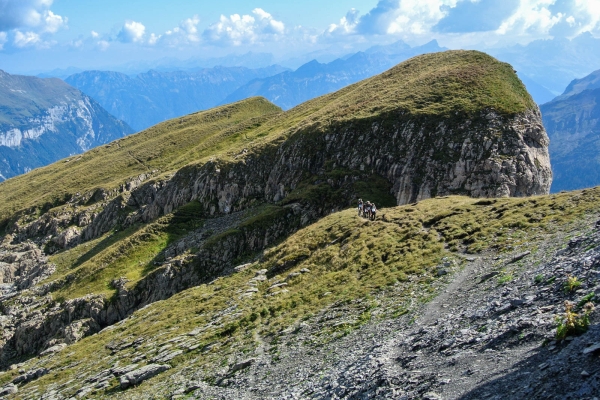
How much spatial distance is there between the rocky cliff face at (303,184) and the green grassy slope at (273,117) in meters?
1.77

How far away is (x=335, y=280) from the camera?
32062 millimetres

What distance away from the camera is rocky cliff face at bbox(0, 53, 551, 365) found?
180 ft

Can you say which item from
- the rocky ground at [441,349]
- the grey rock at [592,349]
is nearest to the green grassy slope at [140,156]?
the rocky ground at [441,349]

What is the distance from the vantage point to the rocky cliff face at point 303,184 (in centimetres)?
5478

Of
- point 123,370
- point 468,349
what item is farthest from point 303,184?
point 468,349

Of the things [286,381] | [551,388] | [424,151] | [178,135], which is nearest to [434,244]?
[286,381]

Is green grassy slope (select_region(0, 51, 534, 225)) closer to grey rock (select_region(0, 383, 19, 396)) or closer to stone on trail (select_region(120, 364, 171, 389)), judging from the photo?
stone on trail (select_region(120, 364, 171, 389))

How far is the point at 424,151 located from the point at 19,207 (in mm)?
121674

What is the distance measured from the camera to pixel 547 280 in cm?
1894

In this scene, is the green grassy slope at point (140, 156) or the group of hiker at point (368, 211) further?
the green grassy slope at point (140, 156)

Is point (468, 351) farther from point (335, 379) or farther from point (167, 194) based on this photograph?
point (167, 194)

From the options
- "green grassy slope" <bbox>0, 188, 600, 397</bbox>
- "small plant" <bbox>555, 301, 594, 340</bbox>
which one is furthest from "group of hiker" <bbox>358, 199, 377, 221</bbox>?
"small plant" <bbox>555, 301, 594, 340</bbox>

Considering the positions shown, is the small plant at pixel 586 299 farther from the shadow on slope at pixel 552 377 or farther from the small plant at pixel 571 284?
the shadow on slope at pixel 552 377

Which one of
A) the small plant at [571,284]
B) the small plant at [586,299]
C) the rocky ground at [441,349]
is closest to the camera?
the rocky ground at [441,349]
